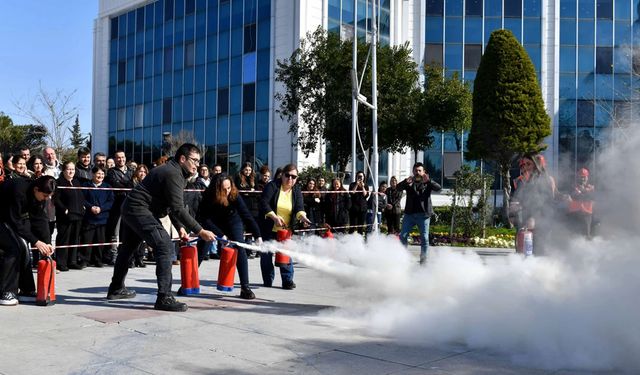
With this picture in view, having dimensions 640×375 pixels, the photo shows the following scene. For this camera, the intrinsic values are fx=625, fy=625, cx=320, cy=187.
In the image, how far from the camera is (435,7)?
38375mm

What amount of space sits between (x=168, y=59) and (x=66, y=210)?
1263 inches

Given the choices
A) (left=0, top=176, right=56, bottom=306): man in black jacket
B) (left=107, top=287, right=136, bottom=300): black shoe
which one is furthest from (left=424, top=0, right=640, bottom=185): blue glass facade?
(left=0, top=176, right=56, bottom=306): man in black jacket

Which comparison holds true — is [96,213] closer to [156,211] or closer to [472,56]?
[156,211]

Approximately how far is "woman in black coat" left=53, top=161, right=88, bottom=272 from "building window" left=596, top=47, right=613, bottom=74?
114ft

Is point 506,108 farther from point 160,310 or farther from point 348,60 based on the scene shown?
point 160,310

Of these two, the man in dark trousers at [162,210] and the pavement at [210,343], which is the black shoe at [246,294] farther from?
the man in dark trousers at [162,210]

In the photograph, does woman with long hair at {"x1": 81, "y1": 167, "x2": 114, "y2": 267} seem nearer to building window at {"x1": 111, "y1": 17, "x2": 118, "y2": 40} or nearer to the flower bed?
the flower bed

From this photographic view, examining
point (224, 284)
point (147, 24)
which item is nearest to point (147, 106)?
point (147, 24)

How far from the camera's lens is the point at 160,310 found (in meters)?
7.33

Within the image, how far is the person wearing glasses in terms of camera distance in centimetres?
900

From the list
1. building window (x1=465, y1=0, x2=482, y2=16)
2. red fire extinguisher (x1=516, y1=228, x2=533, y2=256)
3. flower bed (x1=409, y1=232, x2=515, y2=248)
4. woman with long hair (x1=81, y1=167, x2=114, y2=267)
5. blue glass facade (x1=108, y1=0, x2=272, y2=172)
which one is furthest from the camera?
building window (x1=465, y1=0, x2=482, y2=16)

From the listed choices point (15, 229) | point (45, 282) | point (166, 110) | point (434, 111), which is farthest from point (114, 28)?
point (45, 282)

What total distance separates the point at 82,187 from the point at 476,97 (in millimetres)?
22342

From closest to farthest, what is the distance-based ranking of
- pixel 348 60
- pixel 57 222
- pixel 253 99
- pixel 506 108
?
pixel 57 222, pixel 348 60, pixel 506 108, pixel 253 99
